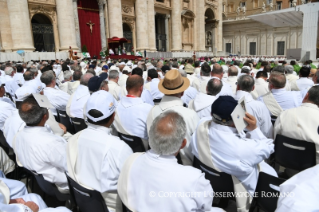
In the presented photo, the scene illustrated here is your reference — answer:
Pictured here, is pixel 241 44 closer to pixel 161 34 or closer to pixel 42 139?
pixel 161 34

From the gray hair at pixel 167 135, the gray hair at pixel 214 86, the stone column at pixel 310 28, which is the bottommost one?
the gray hair at pixel 167 135

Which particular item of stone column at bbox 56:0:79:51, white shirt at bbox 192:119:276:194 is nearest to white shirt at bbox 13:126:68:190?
white shirt at bbox 192:119:276:194

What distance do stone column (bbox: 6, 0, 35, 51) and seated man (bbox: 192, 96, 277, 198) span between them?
18.2m

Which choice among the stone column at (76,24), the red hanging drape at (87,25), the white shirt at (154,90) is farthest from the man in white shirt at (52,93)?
the red hanging drape at (87,25)

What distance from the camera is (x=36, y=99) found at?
281cm

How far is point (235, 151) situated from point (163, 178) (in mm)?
836

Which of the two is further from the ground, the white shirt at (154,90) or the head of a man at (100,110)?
the head of a man at (100,110)

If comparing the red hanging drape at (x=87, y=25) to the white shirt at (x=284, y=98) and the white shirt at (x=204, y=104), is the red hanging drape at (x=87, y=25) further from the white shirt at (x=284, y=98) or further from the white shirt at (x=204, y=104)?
the white shirt at (x=284, y=98)

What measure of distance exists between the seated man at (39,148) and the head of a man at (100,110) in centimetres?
54

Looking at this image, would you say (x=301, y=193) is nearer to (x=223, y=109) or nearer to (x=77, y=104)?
(x=223, y=109)

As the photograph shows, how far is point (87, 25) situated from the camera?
882 inches

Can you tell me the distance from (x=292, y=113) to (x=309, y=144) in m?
0.45

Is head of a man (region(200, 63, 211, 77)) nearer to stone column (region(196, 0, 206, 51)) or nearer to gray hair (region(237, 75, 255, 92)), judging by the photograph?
gray hair (region(237, 75, 255, 92))

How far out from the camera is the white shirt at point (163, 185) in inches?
66.6
